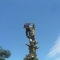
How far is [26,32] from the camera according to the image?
155ft

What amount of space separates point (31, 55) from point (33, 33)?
7.10 m

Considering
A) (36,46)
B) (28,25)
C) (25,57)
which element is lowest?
(25,57)

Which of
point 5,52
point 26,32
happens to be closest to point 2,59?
point 5,52

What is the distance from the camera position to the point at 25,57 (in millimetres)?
42125

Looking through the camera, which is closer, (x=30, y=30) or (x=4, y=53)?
(x=30, y=30)

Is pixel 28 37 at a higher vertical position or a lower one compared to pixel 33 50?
higher

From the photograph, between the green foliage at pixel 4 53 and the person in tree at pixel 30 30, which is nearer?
the person in tree at pixel 30 30

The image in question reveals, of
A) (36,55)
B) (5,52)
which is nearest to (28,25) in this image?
(36,55)

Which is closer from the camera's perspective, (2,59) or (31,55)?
(31,55)

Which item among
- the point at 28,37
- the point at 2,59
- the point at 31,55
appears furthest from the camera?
the point at 2,59

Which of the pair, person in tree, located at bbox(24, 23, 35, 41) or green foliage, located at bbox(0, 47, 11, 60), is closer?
person in tree, located at bbox(24, 23, 35, 41)

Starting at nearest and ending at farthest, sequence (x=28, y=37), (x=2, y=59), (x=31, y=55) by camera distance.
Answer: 1. (x=31, y=55)
2. (x=28, y=37)
3. (x=2, y=59)

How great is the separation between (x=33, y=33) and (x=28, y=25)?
8.88 feet

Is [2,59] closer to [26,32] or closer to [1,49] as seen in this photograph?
[1,49]
